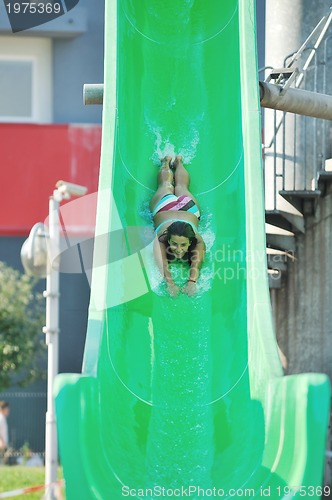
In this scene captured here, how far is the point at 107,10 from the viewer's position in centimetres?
1174

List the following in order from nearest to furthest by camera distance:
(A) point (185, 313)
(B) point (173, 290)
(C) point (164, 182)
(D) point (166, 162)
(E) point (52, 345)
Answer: (A) point (185, 313) < (B) point (173, 290) < (C) point (164, 182) < (D) point (166, 162) < (E) point (52, 345)

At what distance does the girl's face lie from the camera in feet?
33.8

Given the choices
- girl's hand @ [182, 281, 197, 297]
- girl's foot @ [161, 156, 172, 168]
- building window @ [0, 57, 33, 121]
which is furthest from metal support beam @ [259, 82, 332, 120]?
building window @ [0, 57, 33, 121]

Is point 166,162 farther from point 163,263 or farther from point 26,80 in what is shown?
point 26,80

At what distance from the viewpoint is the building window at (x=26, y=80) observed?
21.2 meters

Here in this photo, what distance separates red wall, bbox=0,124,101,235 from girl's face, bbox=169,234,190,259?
32.9 ft

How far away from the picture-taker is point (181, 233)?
404 inches

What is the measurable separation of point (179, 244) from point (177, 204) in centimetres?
45

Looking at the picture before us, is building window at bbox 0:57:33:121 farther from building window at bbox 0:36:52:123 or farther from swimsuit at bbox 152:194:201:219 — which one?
swimsuit at bbox 152:194:201:219

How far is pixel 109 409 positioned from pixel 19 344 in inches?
415

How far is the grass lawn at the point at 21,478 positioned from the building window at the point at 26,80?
688cm

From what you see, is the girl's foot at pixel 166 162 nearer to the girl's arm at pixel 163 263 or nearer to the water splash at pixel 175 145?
the water splash at pixel 175 145

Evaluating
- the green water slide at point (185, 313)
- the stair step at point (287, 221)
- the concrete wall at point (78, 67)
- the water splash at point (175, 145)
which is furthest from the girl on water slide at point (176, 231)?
the concrete wall at point (78, 67)

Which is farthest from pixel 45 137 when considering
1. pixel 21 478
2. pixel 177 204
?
pixel 177 204
